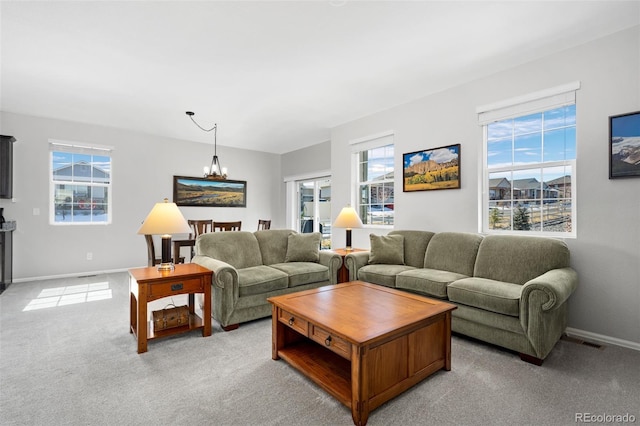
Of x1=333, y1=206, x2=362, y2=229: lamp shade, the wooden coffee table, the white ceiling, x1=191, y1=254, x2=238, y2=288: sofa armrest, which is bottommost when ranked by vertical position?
the wooden coffee table

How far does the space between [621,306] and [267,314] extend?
318 cm

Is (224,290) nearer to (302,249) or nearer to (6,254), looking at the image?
(302,249)

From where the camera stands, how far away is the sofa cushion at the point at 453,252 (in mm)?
3275

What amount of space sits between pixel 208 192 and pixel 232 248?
3.48 m

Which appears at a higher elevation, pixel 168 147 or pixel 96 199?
pixel 168 147

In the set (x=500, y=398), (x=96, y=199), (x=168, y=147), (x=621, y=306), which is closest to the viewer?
(x=500, y=398)


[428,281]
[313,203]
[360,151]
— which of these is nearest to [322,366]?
[428,281]

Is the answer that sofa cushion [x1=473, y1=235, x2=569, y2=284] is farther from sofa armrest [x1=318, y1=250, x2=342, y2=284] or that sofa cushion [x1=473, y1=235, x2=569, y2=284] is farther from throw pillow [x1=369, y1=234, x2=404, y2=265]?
sofa armrest [x1=318, y1=250, x2=342, y2=284]

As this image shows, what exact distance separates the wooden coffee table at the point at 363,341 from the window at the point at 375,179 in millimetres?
2446

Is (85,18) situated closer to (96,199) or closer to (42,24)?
(42,24)

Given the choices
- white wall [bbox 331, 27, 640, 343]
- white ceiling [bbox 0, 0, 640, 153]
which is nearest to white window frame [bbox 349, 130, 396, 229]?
white ceiling [bbox 0, 0, 640, 153]

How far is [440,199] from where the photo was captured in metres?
3.97

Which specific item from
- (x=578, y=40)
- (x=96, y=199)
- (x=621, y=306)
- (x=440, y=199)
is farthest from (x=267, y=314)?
(x=96, y=199)

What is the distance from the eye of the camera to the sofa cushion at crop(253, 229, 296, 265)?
3883mm
